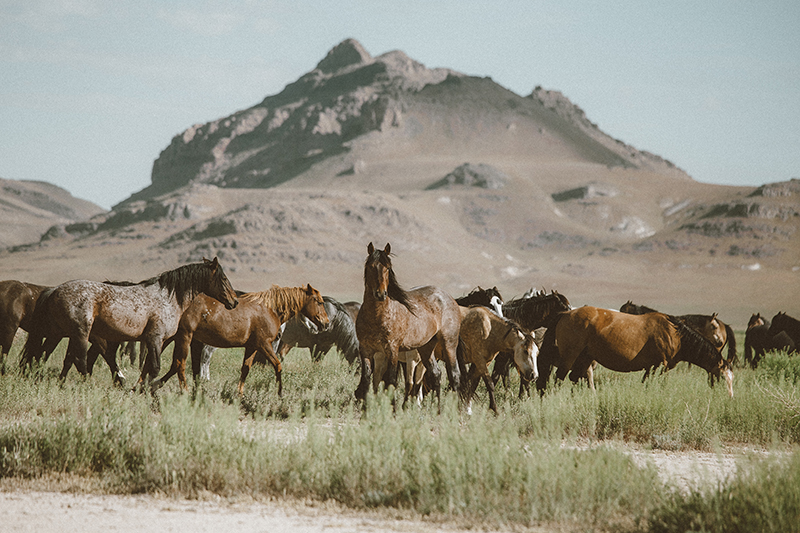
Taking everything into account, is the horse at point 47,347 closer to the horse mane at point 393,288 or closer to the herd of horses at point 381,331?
the herd of horses at point 381,331

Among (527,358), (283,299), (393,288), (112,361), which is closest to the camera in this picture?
(393,288)

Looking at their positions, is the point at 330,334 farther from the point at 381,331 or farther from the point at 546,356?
the point at 381,331

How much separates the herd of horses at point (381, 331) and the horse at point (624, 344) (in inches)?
0.6

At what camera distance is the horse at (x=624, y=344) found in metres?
11.4

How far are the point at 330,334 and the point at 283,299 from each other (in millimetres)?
3530

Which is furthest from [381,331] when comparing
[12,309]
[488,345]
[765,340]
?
[765,340]

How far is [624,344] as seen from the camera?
449 inches

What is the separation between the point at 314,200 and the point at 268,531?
4901 inches

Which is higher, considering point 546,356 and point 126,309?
point 126,309

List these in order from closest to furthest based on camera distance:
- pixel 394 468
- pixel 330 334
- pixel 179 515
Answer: pixel 179 515 < pixel 394 468 < pixel 330 334

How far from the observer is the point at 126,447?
7.55m

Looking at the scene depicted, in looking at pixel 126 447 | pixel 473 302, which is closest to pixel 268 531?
pixel 126 447

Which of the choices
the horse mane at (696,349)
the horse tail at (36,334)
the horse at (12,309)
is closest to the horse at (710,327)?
the horse mane at (696,349)

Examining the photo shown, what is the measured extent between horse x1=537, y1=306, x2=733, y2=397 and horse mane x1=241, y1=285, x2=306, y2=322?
422cm
